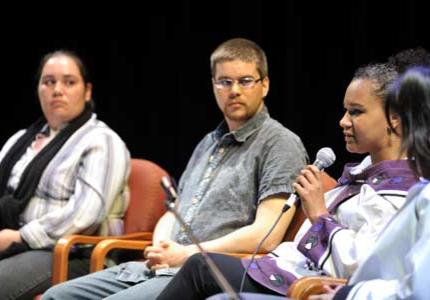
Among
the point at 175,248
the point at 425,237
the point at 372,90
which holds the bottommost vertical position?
the point at 175,248

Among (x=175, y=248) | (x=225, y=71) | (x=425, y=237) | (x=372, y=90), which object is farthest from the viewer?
(x=225, y=71)

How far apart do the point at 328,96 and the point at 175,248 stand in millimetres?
994

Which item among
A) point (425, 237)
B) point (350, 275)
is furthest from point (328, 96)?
point (425, 237)

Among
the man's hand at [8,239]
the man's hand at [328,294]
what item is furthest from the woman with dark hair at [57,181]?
the man's hand at [328,294]

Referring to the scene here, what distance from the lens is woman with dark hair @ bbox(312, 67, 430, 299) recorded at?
191cm

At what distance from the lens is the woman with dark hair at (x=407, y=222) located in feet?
6.27

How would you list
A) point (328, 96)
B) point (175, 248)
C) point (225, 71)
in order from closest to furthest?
point (175, 248)
point (225, 71)
point (328, 96)

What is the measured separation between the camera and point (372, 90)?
98.7 inches

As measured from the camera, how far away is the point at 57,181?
349 cm

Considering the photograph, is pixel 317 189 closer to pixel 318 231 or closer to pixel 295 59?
pixel 318 231

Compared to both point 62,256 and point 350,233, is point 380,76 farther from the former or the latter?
point 62,256

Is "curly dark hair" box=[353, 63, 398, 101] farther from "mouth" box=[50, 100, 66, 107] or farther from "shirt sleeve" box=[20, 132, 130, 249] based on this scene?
"mouth" box=[50, 100, 66, 107]

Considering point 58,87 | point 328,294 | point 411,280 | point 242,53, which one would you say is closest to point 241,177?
point 242,53

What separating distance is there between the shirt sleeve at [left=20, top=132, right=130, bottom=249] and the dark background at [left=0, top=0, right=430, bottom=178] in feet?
1.89
